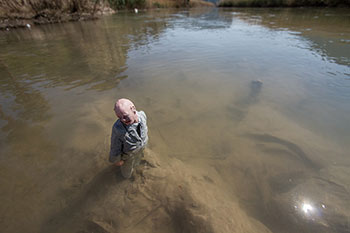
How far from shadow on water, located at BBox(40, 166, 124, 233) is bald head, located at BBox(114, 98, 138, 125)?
993mm

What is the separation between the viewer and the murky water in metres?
2.22

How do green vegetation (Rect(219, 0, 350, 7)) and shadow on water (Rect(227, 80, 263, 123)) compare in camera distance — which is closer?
shadow on water (Rect(227, 80, 263, 123))

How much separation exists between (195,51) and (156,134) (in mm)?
5996

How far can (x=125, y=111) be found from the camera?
1.96 m

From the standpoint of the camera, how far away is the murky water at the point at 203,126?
2.22 meters

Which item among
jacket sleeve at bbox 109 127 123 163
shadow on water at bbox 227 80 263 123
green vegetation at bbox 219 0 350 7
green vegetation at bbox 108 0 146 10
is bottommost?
shadow on water at bbox 227 80 263 123

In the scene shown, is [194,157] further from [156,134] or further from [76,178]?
Result: [76,178]

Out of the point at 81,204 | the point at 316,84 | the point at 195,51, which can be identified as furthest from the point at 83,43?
the point at 316,84

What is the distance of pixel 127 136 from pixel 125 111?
1.27ft

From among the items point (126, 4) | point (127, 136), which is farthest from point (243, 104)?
point (126, 4)

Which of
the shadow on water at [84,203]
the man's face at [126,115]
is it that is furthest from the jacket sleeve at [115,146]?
the shadow on water at [84,203]

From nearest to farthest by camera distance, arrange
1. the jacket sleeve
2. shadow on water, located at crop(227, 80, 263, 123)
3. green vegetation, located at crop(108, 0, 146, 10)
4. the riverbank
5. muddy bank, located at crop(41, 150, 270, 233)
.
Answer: muddy bank, located at crop(41, 150, 270, 233) < the jacket sleeve < shadow on water, located at crop(227, 80, 263, 123) < the riverbank < green vegetation, located at crop(108, 0, 146, 10)

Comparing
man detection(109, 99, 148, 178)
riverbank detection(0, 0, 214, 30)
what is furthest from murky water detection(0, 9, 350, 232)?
riverbank detection(0, 0, 214, 30)

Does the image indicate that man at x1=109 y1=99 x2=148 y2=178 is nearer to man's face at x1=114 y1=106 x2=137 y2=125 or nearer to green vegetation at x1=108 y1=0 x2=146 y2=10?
man's face at x1=114 y1=106 x2=137 y2=125
